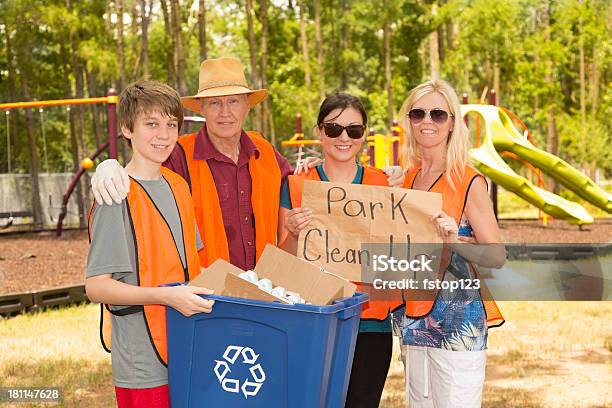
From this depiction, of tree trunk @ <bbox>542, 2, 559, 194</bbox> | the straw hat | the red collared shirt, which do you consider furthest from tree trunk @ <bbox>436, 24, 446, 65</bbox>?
the red collared shirt

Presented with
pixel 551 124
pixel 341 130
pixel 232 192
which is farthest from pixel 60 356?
pixel 551 124

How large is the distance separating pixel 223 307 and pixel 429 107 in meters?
1.16

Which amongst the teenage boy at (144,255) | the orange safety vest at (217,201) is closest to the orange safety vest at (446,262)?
the orange safety vest at (217,201)

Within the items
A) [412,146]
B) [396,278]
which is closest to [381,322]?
[396,278]

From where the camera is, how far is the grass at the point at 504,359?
5.70m

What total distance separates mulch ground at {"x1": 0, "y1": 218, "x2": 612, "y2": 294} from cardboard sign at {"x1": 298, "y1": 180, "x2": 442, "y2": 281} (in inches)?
330

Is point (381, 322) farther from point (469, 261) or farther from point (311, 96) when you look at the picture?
point (311, 96)

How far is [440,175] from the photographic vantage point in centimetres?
300

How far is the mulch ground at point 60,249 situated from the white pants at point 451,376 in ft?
27.9

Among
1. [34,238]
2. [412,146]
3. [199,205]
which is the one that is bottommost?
[34,238]

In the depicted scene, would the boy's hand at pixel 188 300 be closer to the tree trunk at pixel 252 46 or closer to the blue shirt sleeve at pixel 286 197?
the blue shirt sleeve at pixel 286 197

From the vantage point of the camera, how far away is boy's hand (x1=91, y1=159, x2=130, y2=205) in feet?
8.16

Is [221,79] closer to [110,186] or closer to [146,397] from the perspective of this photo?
[110,186]

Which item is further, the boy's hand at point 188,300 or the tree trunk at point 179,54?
the tree trunk at point 179,54
